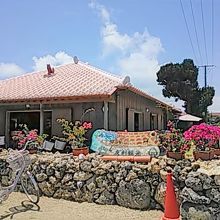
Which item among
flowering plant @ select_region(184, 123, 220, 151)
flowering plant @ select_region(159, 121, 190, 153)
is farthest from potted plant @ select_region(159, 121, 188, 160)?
flowering plant @ select_region(184, 123, 220, 151)

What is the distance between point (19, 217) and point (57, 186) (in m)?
1.83

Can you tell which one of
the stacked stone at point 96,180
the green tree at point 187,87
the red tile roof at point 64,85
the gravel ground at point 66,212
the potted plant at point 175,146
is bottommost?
the gravel ground at point 66,212

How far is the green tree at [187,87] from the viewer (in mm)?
35812

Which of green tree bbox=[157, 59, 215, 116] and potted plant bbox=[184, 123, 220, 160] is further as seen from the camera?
green tree bbox=[157, 59, 215, 116]

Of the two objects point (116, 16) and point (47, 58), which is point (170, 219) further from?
point (47, 58)

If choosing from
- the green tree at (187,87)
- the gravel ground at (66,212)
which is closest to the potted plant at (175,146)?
the gravel ground at (66,212)

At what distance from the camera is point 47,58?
18328 mm

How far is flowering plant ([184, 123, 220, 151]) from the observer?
7191 mm

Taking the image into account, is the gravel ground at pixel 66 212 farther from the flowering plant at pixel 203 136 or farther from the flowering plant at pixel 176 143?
the flowering plant at pixel 203 136

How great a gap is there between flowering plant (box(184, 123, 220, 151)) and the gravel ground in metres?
1.73

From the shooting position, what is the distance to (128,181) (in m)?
7.38

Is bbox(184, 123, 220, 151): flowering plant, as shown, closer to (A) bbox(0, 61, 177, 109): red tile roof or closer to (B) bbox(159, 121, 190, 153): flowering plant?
A: (B) bbox(159, 121, 190, 153): flowering plant

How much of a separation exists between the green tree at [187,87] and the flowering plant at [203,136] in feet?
95.2

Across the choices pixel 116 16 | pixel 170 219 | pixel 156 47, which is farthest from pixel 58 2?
pixel 170 219
